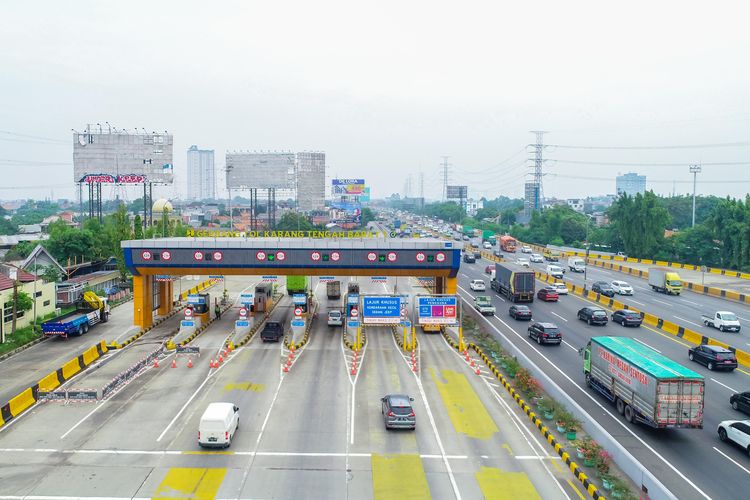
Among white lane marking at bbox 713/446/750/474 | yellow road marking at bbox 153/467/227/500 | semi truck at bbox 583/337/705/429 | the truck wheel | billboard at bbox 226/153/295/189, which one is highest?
billboard at bbox 226/153/295/189

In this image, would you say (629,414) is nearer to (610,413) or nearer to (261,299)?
(610,413)

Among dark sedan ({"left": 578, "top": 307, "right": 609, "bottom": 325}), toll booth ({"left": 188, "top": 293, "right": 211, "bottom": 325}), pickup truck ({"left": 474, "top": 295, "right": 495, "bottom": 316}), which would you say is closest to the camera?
dark sedan ({"left": 578, "top": 307, "right": 609, "bottom": 325})

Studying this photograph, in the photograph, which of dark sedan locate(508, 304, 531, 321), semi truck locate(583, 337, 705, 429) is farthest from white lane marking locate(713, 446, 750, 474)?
dark sedan locate(508, 304, 531, 321)

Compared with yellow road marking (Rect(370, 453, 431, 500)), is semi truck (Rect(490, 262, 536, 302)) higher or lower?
higher

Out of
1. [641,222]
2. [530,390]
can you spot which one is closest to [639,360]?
[530,390]

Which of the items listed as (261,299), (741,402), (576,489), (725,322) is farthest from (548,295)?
(576,489)

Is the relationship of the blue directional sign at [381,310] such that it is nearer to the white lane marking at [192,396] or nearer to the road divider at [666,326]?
the white lane marking at [192,396]

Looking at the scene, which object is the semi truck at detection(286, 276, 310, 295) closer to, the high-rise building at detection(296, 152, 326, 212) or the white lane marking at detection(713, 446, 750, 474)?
the white lane marking at detection(713, 446, 750, 474)
